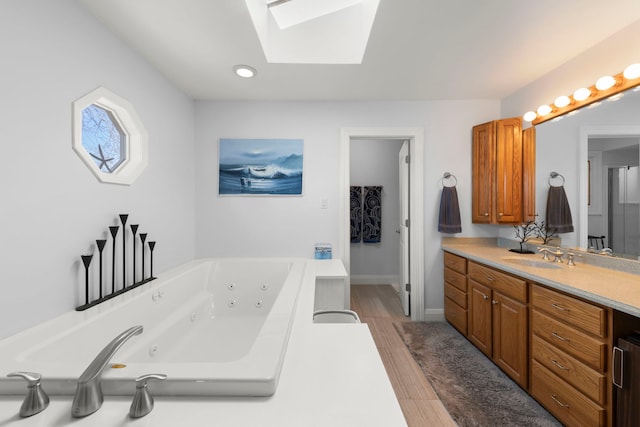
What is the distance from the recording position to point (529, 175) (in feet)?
8.27

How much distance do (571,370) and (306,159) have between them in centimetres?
247

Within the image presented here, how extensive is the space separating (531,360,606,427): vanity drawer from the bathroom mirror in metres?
0.93

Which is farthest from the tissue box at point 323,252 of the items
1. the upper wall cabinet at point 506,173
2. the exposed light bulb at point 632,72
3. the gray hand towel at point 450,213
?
the exposed light bulb at point 632,72

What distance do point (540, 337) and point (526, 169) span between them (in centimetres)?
153

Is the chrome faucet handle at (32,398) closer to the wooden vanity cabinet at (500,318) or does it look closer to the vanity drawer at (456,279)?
the wooden vanity cabinet at (500,318)

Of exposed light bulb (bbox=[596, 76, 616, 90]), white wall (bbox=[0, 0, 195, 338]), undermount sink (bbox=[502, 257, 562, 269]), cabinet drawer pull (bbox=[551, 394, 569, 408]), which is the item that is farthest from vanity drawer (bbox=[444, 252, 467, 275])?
white wall (bbox=[0, 0, 195, 338])

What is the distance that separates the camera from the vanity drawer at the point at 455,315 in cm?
256

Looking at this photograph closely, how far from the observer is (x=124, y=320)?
1.58 meters

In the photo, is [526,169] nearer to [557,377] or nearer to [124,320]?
[557,377]

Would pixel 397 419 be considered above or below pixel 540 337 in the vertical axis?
above

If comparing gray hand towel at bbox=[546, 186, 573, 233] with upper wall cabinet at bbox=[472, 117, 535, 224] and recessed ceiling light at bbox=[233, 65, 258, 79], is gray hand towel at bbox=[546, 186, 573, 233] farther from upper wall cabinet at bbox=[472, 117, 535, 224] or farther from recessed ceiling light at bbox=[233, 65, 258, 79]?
recessed ceiling light at bbox=[233, 65, 258, 79]

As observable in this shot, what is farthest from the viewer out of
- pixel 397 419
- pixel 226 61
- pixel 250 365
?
pixel 226 61

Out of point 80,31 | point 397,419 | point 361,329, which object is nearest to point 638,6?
point 361,329

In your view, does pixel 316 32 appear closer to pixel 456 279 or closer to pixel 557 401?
pixel 456 279
